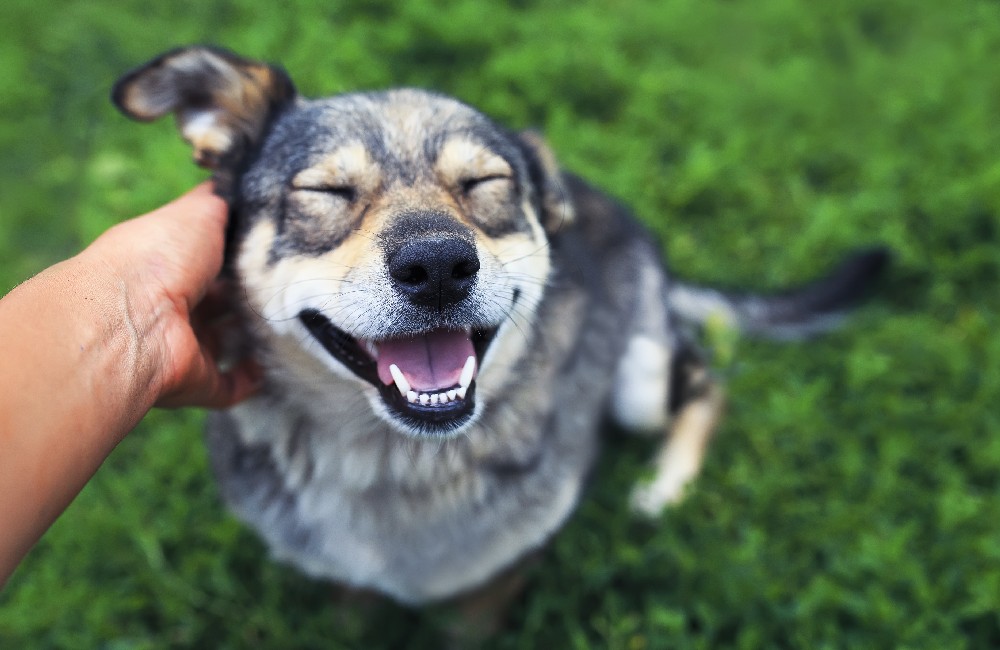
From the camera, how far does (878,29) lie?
6.30 meters

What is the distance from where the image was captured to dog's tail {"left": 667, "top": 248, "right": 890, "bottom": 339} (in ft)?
13.7

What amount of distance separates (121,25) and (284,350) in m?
4.51

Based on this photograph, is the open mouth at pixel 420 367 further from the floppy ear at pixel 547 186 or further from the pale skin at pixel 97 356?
the floppy ear at pixel 547 186

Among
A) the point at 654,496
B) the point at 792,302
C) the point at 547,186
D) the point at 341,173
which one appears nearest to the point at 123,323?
the point at 341,173

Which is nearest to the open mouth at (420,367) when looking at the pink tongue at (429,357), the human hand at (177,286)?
the pink tongue at (429,357)

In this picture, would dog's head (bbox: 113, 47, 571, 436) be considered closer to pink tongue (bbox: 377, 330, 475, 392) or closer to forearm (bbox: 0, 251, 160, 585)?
pink tongue (bbox: 377, 330, 475, 392)

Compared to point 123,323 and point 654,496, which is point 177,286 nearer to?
point 123,323

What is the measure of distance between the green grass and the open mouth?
1.40 metres

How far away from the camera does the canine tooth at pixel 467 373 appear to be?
2219 mm

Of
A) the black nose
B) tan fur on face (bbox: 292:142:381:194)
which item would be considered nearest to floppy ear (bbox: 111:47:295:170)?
tan fur on face (bbox: 292:142:381:194)

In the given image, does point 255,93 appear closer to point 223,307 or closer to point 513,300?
point 223,307

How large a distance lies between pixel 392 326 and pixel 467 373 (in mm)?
271

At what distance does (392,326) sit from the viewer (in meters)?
2.13

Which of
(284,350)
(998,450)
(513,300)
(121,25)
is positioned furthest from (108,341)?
(121,25)
